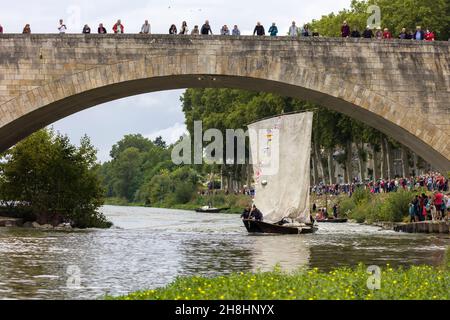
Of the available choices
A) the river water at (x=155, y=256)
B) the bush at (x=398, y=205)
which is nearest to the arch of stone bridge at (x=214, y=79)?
the river water at (x=155, y=256)

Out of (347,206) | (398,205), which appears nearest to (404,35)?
(398,205)

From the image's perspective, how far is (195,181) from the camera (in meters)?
128

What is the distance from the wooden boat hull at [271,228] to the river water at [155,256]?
785 mm

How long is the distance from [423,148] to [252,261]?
1547cm

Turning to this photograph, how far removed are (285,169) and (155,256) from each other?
16.1 m

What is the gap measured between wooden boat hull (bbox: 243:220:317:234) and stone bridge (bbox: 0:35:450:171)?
7355 millimetres

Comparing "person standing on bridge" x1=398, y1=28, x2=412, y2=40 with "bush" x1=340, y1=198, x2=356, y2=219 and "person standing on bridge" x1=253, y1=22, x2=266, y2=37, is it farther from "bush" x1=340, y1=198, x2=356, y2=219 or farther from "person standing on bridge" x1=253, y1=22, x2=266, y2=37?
"bush" x1=340, y1=198, x2=356, y2=219

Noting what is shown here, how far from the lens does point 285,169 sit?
150 ft

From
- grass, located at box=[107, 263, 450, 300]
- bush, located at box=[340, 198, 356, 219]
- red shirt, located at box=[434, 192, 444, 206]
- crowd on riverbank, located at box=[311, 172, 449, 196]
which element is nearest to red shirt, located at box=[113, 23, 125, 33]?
red shirt, located at box=[434, 192, 444, 206]

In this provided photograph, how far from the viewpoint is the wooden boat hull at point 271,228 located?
4475 cm

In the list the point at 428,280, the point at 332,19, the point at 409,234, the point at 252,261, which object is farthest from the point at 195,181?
the point at 428,280

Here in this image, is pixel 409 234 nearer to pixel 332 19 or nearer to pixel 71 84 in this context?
pixel 71 84

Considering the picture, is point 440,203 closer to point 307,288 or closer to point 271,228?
point 271,228

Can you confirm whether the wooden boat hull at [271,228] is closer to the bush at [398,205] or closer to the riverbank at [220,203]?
the bush at [398,205]
